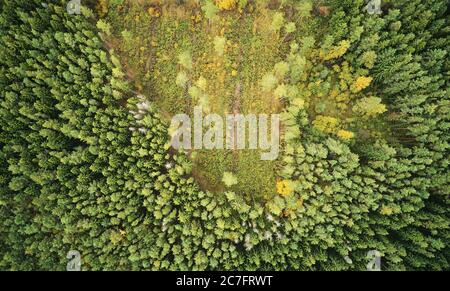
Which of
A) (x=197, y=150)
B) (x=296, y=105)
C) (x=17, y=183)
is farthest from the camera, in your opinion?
(x=197, y=150)

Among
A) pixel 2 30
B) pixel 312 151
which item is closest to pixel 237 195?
pixel 312 151

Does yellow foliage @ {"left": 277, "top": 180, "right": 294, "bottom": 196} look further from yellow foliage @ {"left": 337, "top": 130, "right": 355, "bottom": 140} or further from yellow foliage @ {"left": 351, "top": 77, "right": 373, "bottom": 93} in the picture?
yellow foliage @ {"left": 351, "top": 77, "right": 373, "bottom": 93}

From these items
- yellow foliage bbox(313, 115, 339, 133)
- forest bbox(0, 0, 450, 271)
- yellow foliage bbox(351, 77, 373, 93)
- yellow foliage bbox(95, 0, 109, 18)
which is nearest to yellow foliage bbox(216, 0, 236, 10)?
forest bbox(0, 0, 450, 271)

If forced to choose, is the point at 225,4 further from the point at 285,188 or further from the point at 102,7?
the point at 285,188

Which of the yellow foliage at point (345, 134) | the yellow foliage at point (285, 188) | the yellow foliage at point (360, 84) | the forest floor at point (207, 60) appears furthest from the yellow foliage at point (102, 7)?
the yellow foliage at point (345, 134)
